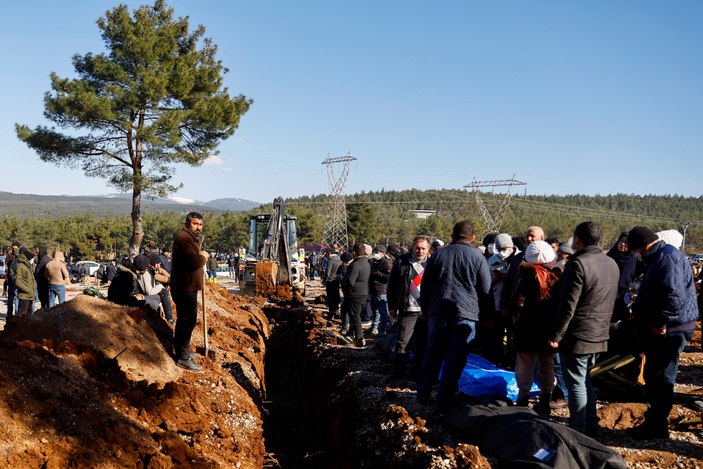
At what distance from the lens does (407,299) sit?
693 cm

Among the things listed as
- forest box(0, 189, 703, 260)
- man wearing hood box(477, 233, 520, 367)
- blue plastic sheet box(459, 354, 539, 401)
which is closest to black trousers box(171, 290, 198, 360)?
blue plastic sheet box(459, 354, 539, 401)

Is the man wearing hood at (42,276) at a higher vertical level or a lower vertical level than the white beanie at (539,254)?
lower

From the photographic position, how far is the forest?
6163cm

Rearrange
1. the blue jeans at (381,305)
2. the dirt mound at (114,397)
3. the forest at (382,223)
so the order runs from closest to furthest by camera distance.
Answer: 1. the dirt mound at (114,397)
2. the blue jeans at (381,305)
3. the forest at (382,223)

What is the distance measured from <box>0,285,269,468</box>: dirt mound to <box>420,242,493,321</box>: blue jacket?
2.24 meters

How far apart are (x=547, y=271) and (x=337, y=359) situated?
13.5ft

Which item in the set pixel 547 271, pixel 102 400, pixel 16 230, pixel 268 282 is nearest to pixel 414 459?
pixel 547 271

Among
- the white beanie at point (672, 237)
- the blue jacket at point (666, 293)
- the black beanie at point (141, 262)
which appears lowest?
the black beanie at point (141, 262)

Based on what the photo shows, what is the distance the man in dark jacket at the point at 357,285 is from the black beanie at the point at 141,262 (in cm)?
318

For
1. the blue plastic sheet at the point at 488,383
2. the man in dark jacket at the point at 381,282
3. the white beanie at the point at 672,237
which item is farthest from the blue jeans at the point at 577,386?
the man in dark jacket at the point at 381,282

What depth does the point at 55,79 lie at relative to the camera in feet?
69.2

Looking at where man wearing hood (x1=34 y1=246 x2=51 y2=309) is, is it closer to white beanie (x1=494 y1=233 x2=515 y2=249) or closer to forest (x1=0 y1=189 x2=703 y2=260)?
white beanie (x1=494 y1=233 x2=515 y2=249)

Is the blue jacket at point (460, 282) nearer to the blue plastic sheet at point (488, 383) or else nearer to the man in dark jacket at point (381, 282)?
the blue plastic sheet at point (488, 383)

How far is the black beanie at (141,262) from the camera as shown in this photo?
785cm
